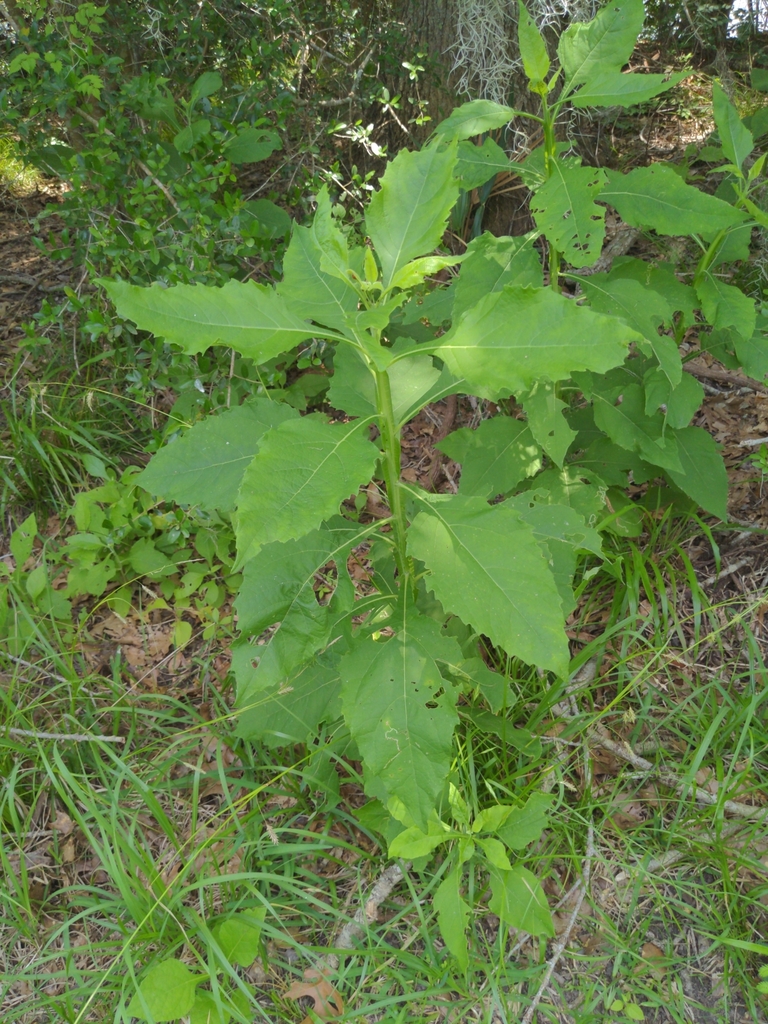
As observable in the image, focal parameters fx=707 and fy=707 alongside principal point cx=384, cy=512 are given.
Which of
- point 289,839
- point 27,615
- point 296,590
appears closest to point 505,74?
point 296,590

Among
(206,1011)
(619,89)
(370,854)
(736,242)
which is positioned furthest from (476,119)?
(206,1011)

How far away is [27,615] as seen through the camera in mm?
2643

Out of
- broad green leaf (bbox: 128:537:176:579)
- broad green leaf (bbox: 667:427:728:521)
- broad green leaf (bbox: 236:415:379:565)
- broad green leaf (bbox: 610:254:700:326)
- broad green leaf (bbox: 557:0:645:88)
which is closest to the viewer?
broad green leaf (bbox: 236:415:379:565)

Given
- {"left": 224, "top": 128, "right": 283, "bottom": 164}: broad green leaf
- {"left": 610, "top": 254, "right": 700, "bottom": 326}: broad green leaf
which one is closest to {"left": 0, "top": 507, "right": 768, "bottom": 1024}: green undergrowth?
{"left": 610, "top": 254, "right": 700, "bottom": 326}: broad green leaf

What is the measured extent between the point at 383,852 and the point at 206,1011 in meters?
0.62

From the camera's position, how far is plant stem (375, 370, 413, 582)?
5.32 ft

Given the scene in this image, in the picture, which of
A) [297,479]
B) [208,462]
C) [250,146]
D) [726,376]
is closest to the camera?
Result: [297,479]

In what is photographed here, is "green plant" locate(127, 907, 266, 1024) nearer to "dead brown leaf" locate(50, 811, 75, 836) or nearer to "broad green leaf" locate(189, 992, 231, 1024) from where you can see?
"broad green leaf" locate(189, 992, 231, 1024)

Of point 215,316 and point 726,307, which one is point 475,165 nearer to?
point 726,307

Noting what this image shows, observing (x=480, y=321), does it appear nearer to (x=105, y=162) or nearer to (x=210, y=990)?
(x=210, y=990)

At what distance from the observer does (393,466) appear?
5.71ft

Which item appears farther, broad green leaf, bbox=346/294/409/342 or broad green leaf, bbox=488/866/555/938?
broad green leaf, bbox=488/866/555/938

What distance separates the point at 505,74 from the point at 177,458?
2.63m

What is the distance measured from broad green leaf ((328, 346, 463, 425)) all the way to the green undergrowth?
39.7 inches
